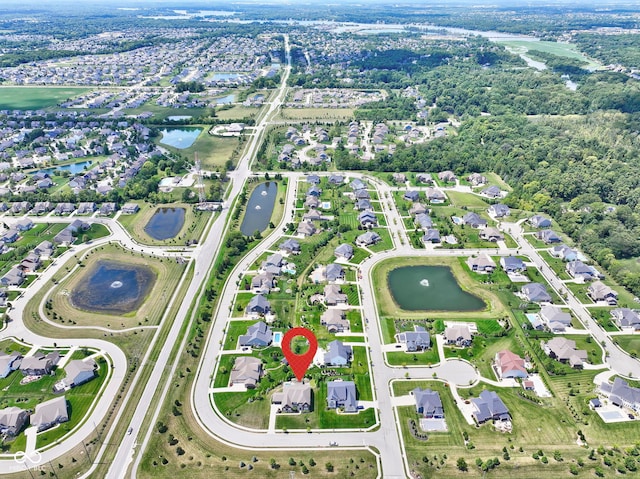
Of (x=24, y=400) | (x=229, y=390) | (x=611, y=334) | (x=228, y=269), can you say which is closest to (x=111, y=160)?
(x=228, y=269)

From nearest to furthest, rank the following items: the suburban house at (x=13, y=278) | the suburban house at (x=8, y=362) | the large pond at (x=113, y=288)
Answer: the suburban house at (x=8, y=362) < the large pond at (x=113, y=288) < the suburban house at (x=13, y=278)

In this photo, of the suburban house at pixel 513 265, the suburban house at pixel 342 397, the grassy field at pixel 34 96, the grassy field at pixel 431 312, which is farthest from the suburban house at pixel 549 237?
the grassy field at pixel 34 96

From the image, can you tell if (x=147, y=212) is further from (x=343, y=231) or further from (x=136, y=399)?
(x=136, y=399)

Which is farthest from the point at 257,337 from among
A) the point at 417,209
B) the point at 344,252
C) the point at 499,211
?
the point at 499,211

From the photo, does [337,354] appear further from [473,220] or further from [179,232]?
[473,220]

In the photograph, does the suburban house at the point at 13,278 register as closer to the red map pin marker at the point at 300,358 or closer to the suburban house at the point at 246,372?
the suburban house at the point at 246,372

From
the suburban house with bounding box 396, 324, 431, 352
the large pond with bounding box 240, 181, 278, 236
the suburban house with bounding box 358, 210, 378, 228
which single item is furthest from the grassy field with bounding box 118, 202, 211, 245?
the suburban house with bounding box 396, 324, 431, 352
